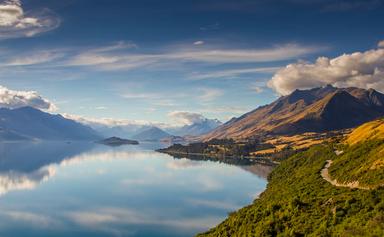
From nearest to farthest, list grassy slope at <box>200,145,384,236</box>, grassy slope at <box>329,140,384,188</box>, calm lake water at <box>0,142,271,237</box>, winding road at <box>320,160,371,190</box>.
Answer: grassy slope at <box>200,145,384,236</box> < grassy slope at <box>329,140,384,188</box> < winding road at <box>320,160,371,190</box> < calm lake water at <box>0,142,271,237</box>

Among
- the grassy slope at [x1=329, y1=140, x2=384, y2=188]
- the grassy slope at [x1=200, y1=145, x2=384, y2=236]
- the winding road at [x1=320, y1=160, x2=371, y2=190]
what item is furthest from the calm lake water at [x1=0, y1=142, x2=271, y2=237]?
the grassy slope at [x1=200, y1=145, x2=384, y2=236]

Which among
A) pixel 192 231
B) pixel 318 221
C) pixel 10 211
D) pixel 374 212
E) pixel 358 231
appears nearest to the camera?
pixel 358 231

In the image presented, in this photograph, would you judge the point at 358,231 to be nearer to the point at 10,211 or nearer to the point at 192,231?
the point at 192,231

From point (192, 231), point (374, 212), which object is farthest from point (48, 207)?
point (374, 212)

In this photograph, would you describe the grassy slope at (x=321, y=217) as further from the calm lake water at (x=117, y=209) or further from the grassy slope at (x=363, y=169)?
the calm lake water at (x=117, y=209)

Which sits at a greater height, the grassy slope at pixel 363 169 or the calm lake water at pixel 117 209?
the grassy slope at pixel 363 169

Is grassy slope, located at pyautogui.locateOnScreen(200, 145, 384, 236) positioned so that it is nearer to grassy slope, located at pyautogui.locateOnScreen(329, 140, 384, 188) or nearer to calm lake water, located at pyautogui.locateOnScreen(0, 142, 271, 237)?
grassy slope, located at pyautogui.locateOnScreen(329, 140, 384, 188)

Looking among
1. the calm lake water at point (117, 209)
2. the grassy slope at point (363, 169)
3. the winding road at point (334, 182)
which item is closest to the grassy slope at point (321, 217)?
the winding road at point (334, 182)

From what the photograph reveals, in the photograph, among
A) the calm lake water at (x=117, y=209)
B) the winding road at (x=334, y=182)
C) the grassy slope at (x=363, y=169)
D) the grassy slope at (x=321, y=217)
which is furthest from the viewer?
the calm lake water at (x=117, y=209)

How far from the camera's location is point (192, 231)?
109375 millimetres

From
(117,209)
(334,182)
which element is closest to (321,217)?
(334,182)

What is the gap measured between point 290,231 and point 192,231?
64.3 meters

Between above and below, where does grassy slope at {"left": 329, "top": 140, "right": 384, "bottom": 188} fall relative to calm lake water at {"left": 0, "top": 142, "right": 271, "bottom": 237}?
above

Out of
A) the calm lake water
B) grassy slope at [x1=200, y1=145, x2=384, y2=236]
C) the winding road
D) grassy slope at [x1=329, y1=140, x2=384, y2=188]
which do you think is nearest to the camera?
grassy slope at [x1=200, y1=145, x2=384, y2=236]
